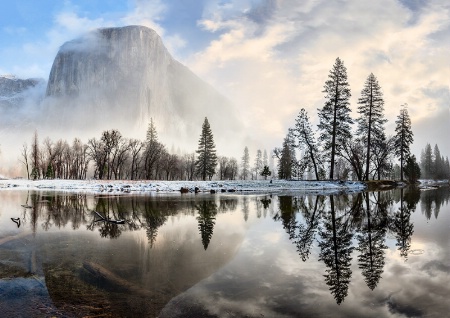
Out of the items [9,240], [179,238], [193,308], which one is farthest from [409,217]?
[9,240]

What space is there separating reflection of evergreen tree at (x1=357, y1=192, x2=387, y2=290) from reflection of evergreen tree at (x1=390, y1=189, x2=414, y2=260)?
0.46 metres

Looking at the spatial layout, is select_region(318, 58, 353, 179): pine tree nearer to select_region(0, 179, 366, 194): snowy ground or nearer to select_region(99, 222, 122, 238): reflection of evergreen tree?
select_region(0, 179, 366, 194): snowy ground

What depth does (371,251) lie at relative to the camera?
29.6 feet

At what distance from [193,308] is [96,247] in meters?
5.93

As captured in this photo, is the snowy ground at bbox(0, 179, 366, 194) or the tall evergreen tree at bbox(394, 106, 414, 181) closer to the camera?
the snowy ground at bbox(0, 179, 366, 194)

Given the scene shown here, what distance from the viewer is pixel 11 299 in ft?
19.2

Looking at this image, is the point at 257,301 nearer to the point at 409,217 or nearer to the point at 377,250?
the point at 377,250

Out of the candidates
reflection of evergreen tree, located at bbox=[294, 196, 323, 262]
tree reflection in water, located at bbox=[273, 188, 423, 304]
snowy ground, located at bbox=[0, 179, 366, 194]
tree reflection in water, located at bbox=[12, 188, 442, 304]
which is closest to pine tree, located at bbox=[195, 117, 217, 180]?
snowy ground, located at bbox=[0, 179, 366, 194]

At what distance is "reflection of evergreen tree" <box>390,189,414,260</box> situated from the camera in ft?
31.3

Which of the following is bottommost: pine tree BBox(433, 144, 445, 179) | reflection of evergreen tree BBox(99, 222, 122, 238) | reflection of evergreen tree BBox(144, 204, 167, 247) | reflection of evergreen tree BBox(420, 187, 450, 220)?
reflection of evergreen tree BBox(99, 222, 122, 238)

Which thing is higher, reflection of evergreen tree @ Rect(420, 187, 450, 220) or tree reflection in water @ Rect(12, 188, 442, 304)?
reflection of evergreen tree @ Rect(420, 187, 450, 220)

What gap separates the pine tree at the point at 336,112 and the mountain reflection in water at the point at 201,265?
1206 inches

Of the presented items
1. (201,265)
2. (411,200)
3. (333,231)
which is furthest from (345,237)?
(411,200)

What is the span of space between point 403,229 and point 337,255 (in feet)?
18.2
